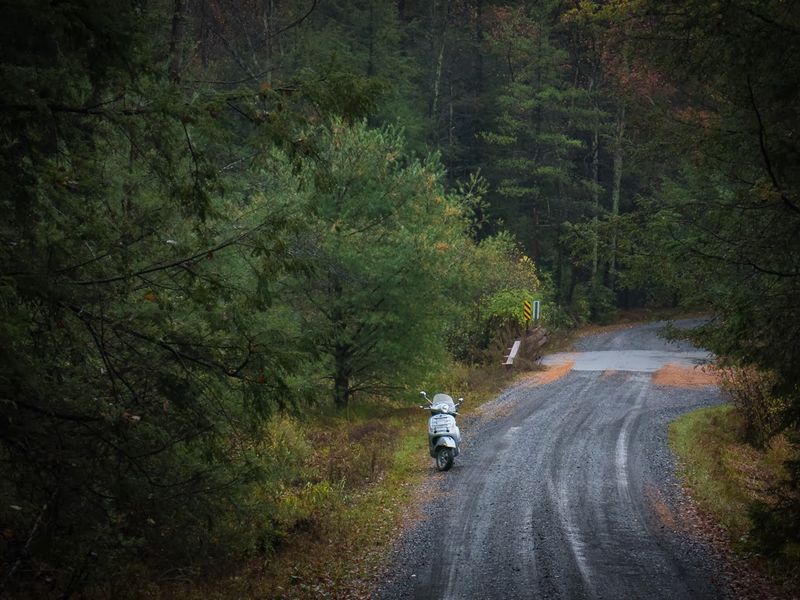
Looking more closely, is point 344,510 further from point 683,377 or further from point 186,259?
point 683,377

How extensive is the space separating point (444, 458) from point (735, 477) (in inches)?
202

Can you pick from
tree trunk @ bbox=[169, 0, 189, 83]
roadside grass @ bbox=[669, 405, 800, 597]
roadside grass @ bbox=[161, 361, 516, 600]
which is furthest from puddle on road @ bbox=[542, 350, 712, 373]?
tree trunk @ bbox=[169, 0, 189, 83]

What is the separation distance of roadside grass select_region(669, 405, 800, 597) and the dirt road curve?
46 centimetres

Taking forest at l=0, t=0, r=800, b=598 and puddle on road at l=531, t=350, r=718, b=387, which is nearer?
forest at l=0, t=0, r=800, b=598

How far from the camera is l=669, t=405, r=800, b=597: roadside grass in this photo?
9.66 m

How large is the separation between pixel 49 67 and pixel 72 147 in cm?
63

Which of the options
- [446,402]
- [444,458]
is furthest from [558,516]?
[446,402]

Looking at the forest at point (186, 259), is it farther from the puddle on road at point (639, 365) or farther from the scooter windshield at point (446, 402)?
the puddle on road at point (639, 365)

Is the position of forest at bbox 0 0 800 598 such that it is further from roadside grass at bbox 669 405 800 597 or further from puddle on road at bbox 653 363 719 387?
puddle on road at bbox 653 363 719 387

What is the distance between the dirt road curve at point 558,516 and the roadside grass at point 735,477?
1.51ft

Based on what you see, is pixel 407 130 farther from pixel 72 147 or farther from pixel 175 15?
pixel 72 147

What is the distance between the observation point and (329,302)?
19141 mm

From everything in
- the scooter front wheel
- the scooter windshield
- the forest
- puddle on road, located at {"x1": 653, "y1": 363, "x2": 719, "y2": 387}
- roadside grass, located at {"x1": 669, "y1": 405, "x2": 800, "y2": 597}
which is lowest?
roadside grass, located at {"x1": 669, "y1": 405, "x2": 800, "y2": 597}

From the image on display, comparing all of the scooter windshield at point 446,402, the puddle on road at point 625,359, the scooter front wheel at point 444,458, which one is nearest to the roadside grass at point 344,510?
the scooter front wheel at point 444,458
